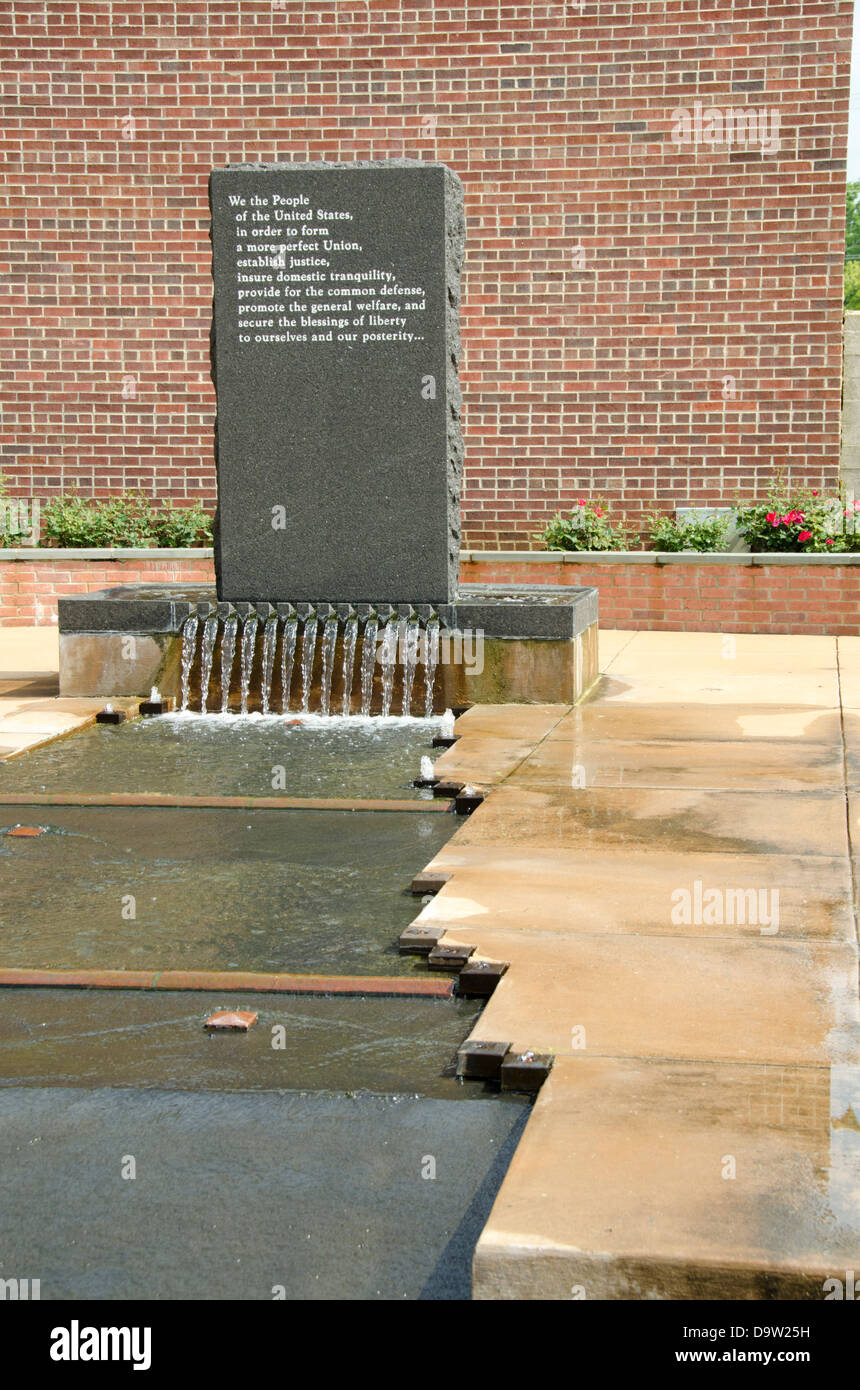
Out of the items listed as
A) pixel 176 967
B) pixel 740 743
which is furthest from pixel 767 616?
pixel 176 967

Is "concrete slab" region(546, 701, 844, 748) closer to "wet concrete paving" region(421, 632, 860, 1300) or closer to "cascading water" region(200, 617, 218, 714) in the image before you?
"wet concrete paving" region(421, 632, 860, 1300)

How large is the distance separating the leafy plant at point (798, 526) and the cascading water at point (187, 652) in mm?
5727

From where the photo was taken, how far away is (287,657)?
9227 millimetres

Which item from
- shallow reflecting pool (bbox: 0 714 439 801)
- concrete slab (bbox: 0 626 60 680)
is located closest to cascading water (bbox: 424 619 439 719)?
shallow reflecting pool (bbox: 0 714 439 801)

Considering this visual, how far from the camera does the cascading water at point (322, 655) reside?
906 cm

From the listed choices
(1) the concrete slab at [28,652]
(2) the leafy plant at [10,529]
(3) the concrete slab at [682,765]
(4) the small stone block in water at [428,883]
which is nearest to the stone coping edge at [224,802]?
(3) the concrete slab at [682,765]

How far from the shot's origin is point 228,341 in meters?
9.35


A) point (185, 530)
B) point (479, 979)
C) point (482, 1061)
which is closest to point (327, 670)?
point (479, 979)

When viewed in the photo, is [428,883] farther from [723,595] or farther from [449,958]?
[723,595]

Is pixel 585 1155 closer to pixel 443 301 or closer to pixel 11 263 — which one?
pixel 443 301

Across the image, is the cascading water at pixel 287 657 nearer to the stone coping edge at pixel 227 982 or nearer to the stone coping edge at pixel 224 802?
the stone coping edge at pixel 224 802

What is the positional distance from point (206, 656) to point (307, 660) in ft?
2.04
